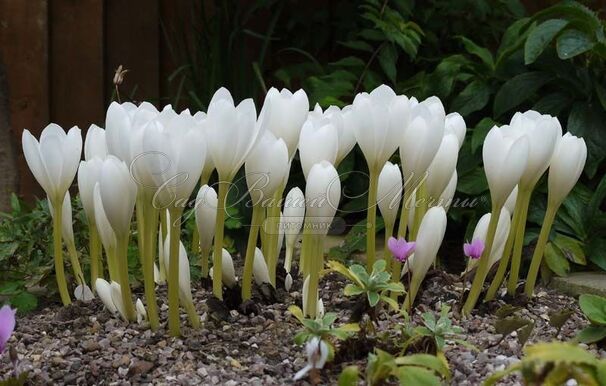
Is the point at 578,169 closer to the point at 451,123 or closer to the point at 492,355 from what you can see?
the point at 451,123

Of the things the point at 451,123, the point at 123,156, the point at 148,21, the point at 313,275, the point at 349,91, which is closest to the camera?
the point at 123,156

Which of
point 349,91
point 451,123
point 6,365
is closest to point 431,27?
point 349,91

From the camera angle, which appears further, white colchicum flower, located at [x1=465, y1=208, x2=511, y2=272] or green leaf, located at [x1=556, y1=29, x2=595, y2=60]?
green leaf, located at [x1=556, y1=29, x2=595, y2=60]

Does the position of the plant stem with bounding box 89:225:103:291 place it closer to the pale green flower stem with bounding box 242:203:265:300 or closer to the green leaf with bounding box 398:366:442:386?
the pale green flower stem with bounding box 242:203:265:300

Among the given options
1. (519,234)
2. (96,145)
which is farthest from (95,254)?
(519,234)

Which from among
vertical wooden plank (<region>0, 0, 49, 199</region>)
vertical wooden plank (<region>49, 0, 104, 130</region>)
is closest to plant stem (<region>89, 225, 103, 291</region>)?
vertical wooden plank (<region>0, 0, 49, 199</region>)
